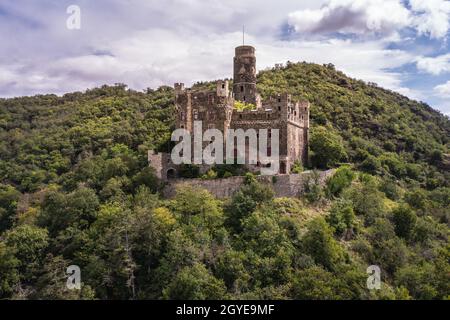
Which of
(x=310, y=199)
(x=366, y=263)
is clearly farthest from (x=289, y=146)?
(x=366, y=263)

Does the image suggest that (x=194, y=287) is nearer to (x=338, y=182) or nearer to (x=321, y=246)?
(x=321, y=246)

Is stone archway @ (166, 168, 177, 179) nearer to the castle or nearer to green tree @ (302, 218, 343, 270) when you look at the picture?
the castle

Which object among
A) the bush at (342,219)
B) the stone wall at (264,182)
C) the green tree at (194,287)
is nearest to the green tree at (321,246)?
the bush at (342,219)

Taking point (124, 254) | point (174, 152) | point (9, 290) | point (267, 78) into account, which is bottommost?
point (9, 290)

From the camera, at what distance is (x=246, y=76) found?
207ft

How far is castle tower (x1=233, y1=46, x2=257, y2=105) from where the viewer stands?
207 ft

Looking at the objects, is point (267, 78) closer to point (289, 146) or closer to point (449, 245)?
point (289, 146)

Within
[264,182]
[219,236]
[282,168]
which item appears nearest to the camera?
[219,236]

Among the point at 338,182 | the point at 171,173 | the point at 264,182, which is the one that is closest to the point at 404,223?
the point at 338,182

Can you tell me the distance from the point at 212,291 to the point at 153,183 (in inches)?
559

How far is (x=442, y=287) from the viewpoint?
47.5m

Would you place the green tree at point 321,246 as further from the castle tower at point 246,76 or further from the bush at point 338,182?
the castle tower at point 246,76

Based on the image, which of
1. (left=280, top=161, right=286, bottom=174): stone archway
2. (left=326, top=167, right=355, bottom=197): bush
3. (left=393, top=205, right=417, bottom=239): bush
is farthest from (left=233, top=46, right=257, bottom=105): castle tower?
(left=393, top=205, right=417, bottom=239): bush

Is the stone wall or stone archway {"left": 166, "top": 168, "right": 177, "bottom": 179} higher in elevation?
stone archway {"left": 166, "top": 168, "right": 177, "bottom": 179}
